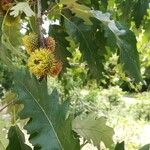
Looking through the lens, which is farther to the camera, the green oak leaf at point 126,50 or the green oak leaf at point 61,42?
the green oak leaf at point 61,42

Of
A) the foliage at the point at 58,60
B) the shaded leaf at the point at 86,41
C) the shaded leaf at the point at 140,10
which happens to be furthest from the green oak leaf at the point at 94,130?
the shaded leaf at the point at 140,10

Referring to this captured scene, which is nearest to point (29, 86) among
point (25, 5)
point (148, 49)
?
point (25, 5)

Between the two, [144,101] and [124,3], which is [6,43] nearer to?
[124,3]

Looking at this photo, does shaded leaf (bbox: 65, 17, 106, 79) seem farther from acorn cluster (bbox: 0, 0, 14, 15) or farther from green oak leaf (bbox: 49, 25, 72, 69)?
acorn cluster (bbox: 0, 0, 14, 15)

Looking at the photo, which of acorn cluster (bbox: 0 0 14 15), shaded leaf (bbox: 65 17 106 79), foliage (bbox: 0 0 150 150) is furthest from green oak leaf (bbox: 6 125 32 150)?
shaded leaf (bbox: 65 17 106 79)

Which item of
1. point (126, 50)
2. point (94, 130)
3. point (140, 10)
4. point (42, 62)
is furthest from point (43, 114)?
point (140, 10)

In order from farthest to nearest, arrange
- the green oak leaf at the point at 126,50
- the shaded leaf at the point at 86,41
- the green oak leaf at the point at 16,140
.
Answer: the shaded leaf at the point at 86,41 → the green oak leaf at the point at 126,50 → the green oak leaf at the point at 16,140

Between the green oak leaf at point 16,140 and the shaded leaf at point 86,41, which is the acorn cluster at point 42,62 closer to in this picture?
the green oak leaf at point 16,140
